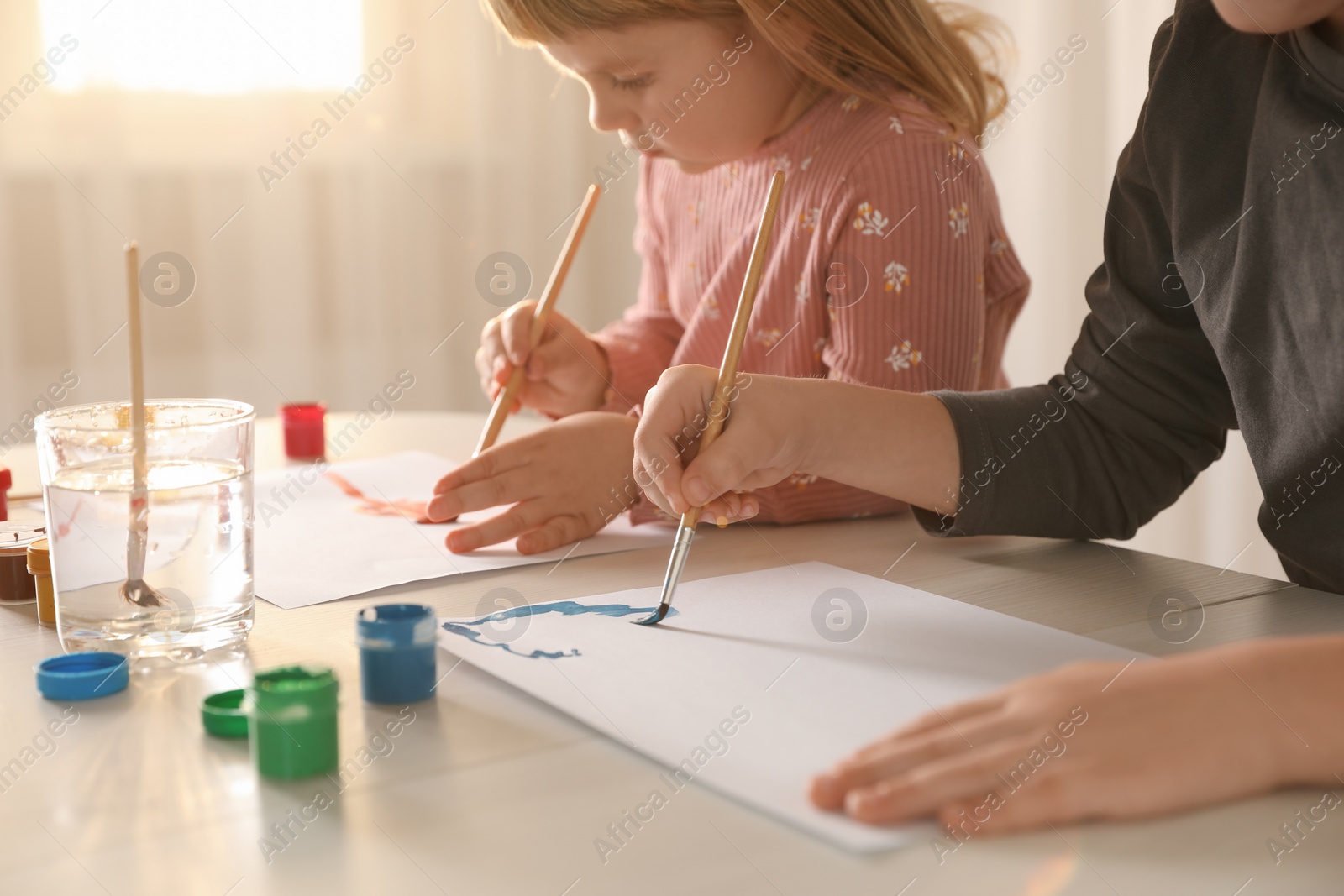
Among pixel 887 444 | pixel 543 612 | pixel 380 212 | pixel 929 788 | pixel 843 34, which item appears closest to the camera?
pixel 929 788

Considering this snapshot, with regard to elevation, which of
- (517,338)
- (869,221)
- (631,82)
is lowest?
(517,338)

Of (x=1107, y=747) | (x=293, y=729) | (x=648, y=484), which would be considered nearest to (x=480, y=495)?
(x=648, y=484)

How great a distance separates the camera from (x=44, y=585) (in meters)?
0.67

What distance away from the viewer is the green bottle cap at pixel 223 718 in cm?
49

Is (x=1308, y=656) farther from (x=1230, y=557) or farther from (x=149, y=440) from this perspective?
(x=1230, y=557)

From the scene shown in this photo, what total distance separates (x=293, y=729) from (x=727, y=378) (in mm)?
313

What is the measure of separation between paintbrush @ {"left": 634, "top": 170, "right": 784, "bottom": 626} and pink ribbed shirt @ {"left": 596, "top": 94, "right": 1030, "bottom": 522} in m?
0.18

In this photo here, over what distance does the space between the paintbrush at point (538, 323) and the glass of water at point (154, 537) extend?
335mm

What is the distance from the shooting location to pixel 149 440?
586 millimetres

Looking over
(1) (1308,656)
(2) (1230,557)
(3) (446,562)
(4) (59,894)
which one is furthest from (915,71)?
(2) (1230,557)

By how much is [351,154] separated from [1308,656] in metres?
2.11

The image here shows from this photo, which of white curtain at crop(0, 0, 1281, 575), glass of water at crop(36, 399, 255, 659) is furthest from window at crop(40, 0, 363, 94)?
glass of water at crop(36, 399, 255, 659)

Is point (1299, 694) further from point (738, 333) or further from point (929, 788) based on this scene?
point (738, 333)

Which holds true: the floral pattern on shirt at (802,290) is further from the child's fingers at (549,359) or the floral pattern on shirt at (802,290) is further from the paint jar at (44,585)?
the paint jar at (44,585)
